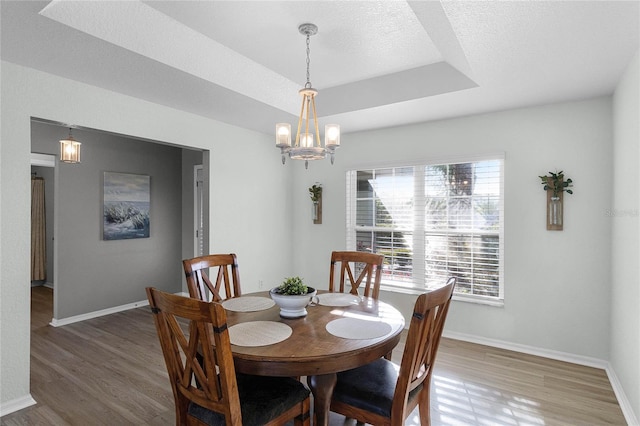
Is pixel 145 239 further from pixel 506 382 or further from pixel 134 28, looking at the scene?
pixel 506 382

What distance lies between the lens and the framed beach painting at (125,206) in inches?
187

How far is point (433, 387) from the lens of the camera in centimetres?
280

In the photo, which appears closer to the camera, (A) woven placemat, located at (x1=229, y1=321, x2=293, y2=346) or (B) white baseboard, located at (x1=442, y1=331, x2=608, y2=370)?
(A) woven placemat, located at (x1=229, y1=321, x2=293, y2=346)

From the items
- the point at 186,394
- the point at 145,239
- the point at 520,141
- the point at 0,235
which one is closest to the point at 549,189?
the point at 520,141

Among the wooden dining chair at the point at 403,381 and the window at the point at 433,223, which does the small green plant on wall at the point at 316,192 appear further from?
the wooden dining chair at the point at 403,381

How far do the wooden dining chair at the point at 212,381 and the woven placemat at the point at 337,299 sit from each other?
70 centimetres

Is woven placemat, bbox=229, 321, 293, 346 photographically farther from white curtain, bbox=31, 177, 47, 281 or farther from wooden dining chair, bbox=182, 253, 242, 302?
white curtain, bbox=31, 177, 47, 281

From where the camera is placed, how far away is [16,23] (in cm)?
202

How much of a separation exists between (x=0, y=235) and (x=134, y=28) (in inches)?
67.4

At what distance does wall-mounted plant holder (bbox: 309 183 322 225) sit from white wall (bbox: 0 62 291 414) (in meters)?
0.48

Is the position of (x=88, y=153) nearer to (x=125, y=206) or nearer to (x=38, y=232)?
(x=125, y=206)

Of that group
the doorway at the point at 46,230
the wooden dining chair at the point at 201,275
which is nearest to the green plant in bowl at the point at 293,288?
the wooden dining chair at the point at 201,275

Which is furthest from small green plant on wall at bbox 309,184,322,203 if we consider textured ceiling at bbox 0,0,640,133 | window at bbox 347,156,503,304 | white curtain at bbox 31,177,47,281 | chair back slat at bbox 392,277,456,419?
white curtain at bbox 31,177,47,281

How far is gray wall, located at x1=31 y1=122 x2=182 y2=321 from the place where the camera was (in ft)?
14.2
